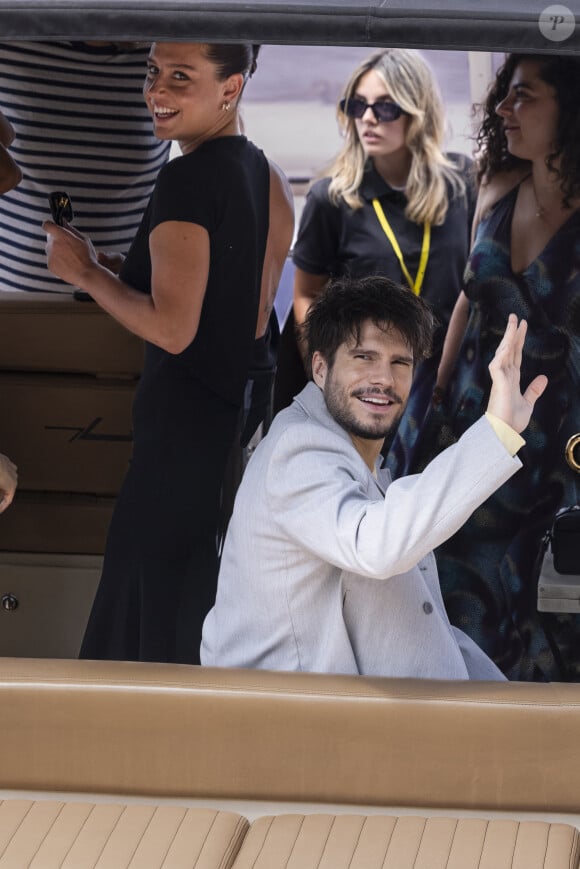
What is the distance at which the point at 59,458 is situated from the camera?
3438 millimetres

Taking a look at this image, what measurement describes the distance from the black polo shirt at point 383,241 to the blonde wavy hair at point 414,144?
3 cm

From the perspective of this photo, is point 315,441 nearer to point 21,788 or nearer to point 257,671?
point 257,671

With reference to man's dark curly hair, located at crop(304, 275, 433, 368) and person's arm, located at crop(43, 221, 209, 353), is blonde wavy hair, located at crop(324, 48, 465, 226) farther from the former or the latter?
man's dark curly hair, located at crop(304, 275, 433, 368)

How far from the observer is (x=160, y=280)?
8.92 feet

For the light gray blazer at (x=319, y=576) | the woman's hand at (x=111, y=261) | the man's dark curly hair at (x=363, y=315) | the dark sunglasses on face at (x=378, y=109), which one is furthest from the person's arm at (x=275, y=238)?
the light gray blazer at (x=319, y=576)

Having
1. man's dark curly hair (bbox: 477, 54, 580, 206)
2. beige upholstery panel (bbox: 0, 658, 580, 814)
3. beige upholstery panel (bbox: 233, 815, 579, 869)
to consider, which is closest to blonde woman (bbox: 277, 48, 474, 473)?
man's dark curly hair (bbox: 477, 54, 580, 206)

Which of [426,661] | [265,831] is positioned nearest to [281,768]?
[265,831]

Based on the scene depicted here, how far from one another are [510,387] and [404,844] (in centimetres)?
69

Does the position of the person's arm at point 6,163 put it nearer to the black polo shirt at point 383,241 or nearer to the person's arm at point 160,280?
the person's arm at point 160,280

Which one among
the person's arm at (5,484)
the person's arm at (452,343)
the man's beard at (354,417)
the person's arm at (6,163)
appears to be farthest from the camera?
the person's arm at (452,343)

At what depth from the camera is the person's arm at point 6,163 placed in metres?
2.87

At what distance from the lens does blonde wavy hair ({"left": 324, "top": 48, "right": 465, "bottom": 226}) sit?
3.40 metres

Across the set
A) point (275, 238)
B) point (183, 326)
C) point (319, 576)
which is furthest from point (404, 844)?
point (275, 238)

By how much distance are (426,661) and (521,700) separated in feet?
0.57
